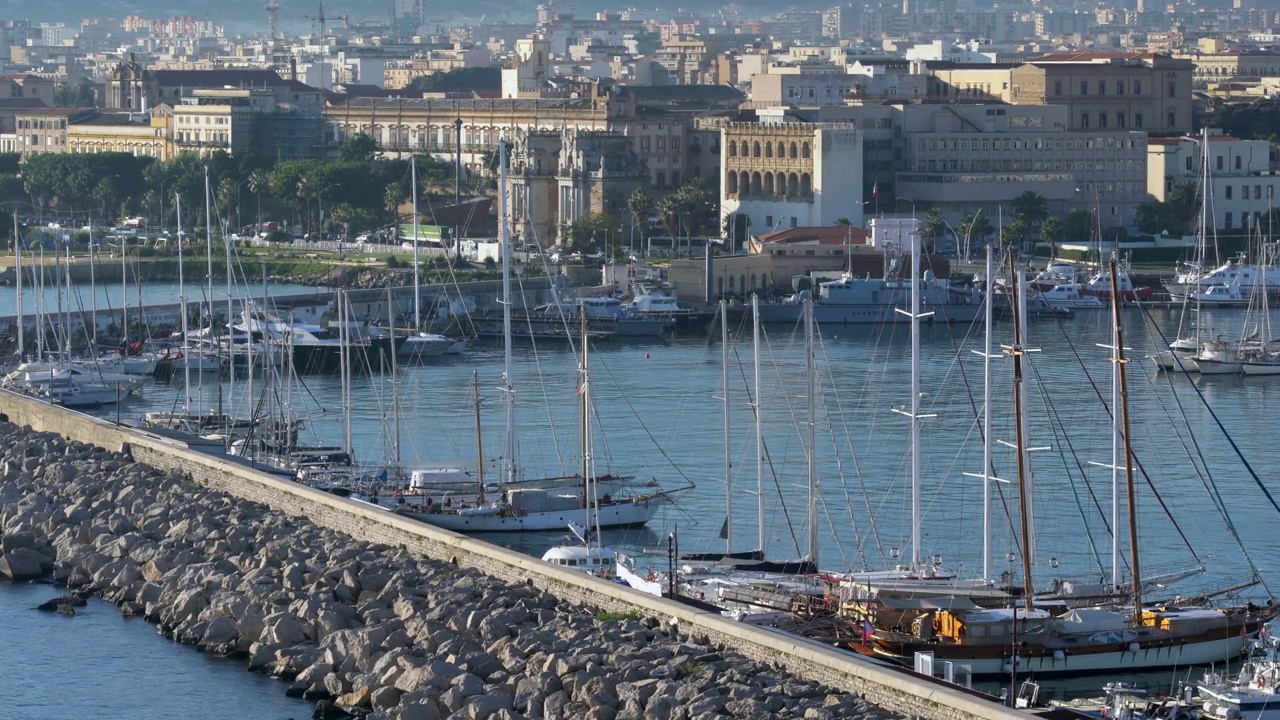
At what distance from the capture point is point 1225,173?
154 feet

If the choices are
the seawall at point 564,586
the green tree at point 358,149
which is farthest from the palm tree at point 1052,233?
the seawall at point 564,586

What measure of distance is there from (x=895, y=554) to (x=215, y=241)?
30.8 metres

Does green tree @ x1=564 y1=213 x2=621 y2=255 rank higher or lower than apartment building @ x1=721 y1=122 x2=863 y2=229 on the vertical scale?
lower

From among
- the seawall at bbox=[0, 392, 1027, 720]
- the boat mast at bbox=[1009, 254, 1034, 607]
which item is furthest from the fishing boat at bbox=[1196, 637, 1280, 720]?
the seawall at bbox=[0, 392, 1027, 720]

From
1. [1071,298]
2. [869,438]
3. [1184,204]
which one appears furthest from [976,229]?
[869,438]

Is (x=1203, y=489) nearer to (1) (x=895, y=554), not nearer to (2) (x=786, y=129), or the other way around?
(1) (x=895, y=554)

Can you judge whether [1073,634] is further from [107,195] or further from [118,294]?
[107,195]

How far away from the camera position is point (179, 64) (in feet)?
325

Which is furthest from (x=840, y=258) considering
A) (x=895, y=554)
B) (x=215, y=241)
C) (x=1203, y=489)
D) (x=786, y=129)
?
(x=895, y=554)

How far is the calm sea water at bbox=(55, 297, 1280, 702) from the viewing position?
18703 mm

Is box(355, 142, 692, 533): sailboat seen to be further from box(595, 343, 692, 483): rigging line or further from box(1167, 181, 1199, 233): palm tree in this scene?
box(1167, 181, 1199, 233): palm tree

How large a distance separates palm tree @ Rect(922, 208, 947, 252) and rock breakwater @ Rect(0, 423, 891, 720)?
24185 mm

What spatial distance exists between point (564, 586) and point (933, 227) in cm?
2850

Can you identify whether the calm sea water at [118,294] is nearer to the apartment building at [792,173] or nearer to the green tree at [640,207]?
the green tree at [640,207]
